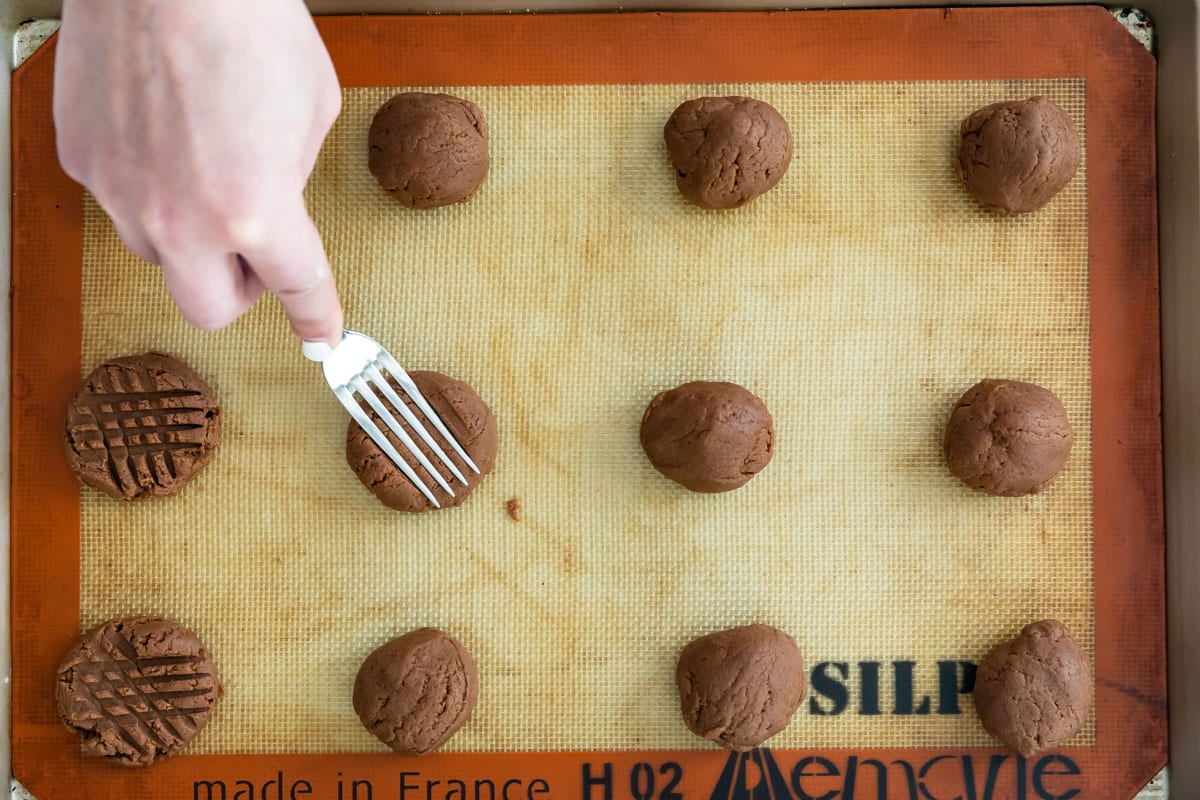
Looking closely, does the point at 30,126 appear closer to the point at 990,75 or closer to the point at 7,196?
the point at 7,196

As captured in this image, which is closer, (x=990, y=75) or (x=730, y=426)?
(x=730, y=426)

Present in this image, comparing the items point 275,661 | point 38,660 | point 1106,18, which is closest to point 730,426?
point 275,661

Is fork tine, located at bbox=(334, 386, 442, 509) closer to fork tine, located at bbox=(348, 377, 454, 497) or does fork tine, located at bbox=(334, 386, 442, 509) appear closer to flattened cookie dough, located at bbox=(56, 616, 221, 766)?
fork tine, located at bbox=(348, 377, 454, 497)

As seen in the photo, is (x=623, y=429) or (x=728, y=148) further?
(x=623, y=429)

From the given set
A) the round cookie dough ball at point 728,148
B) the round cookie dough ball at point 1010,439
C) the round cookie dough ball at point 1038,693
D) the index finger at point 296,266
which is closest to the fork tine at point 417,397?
the index finger at point 296,266

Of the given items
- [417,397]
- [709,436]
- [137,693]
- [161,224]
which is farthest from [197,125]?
[137,693]

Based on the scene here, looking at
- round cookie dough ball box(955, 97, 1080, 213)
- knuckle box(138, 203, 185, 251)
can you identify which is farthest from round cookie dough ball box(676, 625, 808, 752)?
knuckle box(138, 203, 185, 251)

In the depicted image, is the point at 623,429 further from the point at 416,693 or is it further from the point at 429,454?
the point at 416,693

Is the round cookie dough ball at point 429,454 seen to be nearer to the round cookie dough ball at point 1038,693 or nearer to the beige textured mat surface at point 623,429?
the beige textured mat surface at point 623,429
